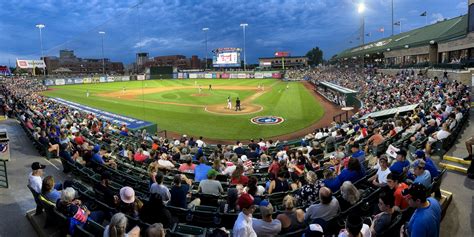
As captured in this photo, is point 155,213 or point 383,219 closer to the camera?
point 383,219

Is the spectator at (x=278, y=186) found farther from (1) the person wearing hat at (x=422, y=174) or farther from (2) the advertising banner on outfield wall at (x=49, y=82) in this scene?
(2) the advertising banner on outfield wall at (x=49, y=82)

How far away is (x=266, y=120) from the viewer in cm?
2783

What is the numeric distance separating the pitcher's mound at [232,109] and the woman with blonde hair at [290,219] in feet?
86.8

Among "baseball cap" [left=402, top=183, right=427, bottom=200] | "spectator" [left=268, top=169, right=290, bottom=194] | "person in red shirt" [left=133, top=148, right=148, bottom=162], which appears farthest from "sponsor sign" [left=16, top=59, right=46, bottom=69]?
"baseball cap" [left=402, top=183, right=427, bottom=200]

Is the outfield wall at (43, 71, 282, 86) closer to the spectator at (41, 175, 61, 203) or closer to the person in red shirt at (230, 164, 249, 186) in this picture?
the spectator at (41, 175, 61, 203)

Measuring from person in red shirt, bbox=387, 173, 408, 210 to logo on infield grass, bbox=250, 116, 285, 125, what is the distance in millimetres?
21268

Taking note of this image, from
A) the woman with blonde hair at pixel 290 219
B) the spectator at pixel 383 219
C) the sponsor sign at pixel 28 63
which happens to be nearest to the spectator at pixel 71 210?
the woman with blonde hair at pixel 290 219

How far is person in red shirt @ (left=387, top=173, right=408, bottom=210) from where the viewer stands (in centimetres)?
518

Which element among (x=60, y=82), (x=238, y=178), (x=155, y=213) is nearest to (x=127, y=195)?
(x=155, y=213)

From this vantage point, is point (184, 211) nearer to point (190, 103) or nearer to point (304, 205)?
point (304, 205)

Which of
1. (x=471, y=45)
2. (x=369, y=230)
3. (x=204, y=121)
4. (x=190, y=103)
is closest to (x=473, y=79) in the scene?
(x=471, y=45)

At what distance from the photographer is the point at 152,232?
13.0 feet

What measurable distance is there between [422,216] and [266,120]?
78.1 feet

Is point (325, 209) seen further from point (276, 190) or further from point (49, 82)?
point (49, 82)
